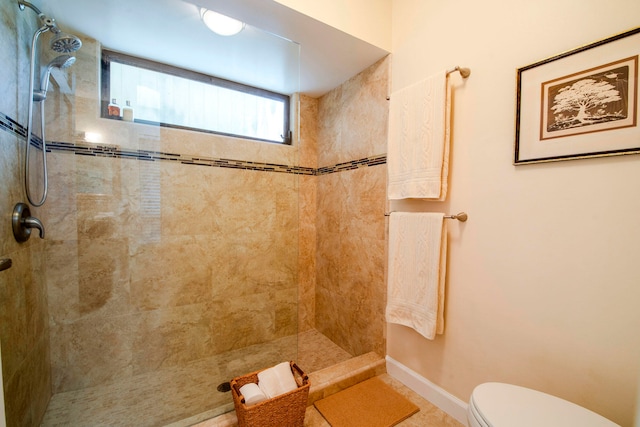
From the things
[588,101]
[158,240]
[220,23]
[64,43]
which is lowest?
[158,240]

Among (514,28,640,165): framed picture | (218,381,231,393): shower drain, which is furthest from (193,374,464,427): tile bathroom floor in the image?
(514,28,640,165): framed picture

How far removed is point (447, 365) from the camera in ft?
4.60

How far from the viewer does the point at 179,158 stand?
5.72ft

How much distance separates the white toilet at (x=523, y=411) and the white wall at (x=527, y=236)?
0.19m

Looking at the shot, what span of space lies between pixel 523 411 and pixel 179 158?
6.80ft

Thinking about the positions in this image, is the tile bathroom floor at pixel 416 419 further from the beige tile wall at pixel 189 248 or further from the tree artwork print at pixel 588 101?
the tree artwork print at pixel 588 101

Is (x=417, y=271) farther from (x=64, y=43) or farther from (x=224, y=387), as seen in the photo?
(x=64, y=43)

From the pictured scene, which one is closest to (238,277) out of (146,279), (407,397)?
(146,279)

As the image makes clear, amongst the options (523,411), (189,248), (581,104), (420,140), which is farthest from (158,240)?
(581,104)

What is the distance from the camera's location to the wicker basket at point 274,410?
1107 mm

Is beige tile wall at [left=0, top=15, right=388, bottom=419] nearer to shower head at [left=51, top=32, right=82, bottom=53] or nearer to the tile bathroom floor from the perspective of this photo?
shower head at [left=51, top=32, right=82, bottom=53]

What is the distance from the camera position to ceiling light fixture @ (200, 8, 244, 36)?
5.04 feet

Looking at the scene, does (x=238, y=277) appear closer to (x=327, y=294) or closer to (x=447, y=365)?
(x=327, y=294)

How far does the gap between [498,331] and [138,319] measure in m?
2.01
